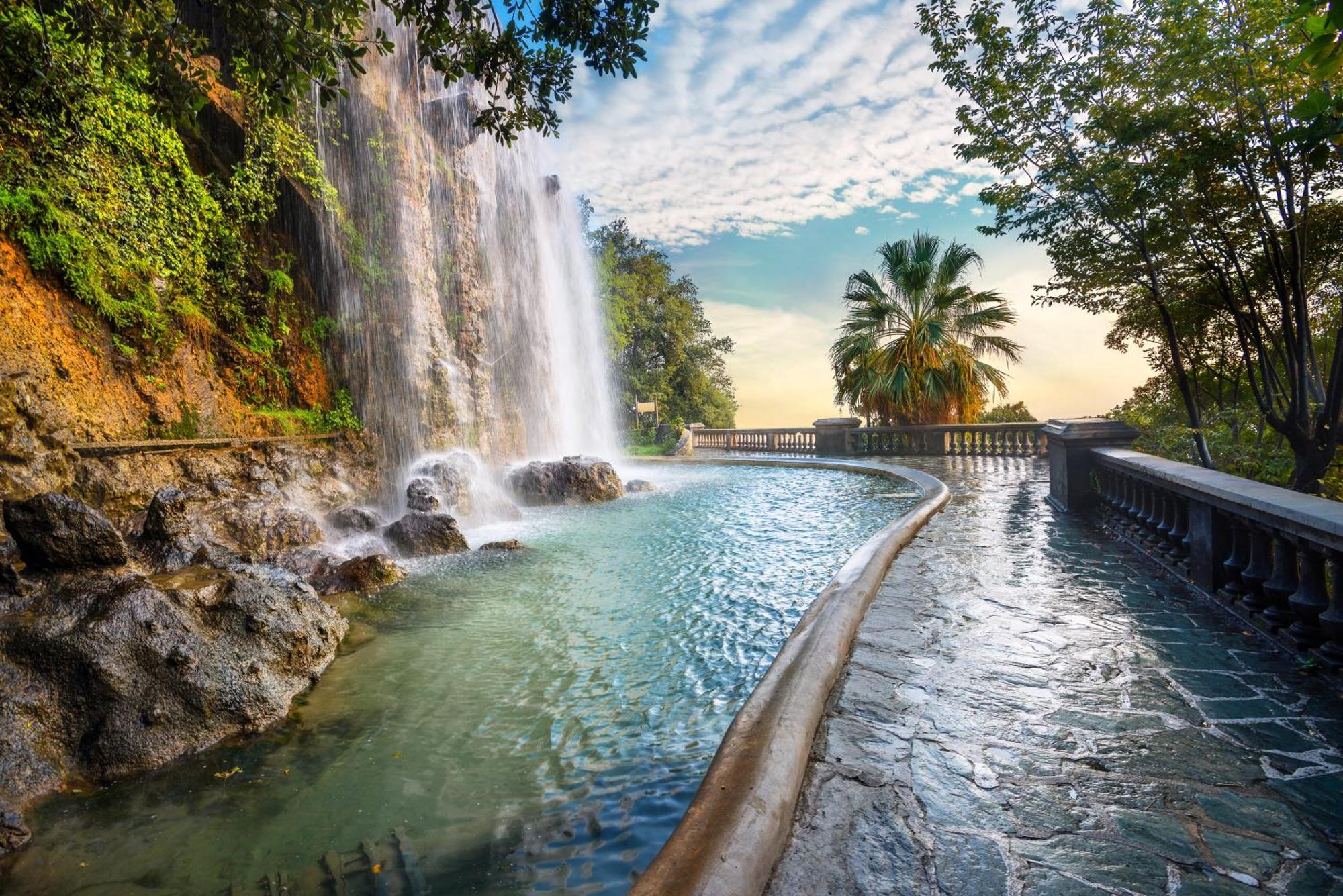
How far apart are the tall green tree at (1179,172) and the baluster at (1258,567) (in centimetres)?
398

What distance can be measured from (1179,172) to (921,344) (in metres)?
13.8

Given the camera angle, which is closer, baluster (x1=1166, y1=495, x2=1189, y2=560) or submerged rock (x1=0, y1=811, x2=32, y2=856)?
→ submerged rock (x1=0, y1=811, x2=32, y2=856)

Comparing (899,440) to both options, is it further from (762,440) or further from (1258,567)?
(1258,567)

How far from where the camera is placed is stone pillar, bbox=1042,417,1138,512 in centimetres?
805

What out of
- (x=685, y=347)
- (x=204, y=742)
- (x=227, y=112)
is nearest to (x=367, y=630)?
(x=204, y=742)

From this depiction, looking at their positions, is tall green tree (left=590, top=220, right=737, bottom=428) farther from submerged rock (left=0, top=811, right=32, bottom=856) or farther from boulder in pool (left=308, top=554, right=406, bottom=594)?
submerged rock (left=0, top=811, right=32, bottom=856)

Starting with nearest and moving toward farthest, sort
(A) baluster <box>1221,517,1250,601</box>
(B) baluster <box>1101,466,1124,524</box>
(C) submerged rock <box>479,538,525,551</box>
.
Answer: (A) baluster <box>1221,517,1250,601</box> < (B) baluster <box>1101,466,1124,524</box> < (C) submerged rock <box>479,538,525,551</box>

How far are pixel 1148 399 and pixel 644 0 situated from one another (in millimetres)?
13624

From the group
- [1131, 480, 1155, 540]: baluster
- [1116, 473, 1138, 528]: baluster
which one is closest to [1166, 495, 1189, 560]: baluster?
[1131, 480, 1155, 540]: baluster

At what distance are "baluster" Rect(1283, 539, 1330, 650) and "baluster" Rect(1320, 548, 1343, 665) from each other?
5.2 inches

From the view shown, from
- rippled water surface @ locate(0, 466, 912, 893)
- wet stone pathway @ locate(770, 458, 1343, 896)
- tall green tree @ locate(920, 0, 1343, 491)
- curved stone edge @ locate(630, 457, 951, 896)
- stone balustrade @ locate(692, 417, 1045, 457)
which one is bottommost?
rippled water surface @ locate(0, 466, 912, 893)

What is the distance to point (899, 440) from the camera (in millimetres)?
20578

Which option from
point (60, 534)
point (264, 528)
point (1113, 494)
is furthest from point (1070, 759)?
point (264, 528)

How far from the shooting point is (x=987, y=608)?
15.1 feet
